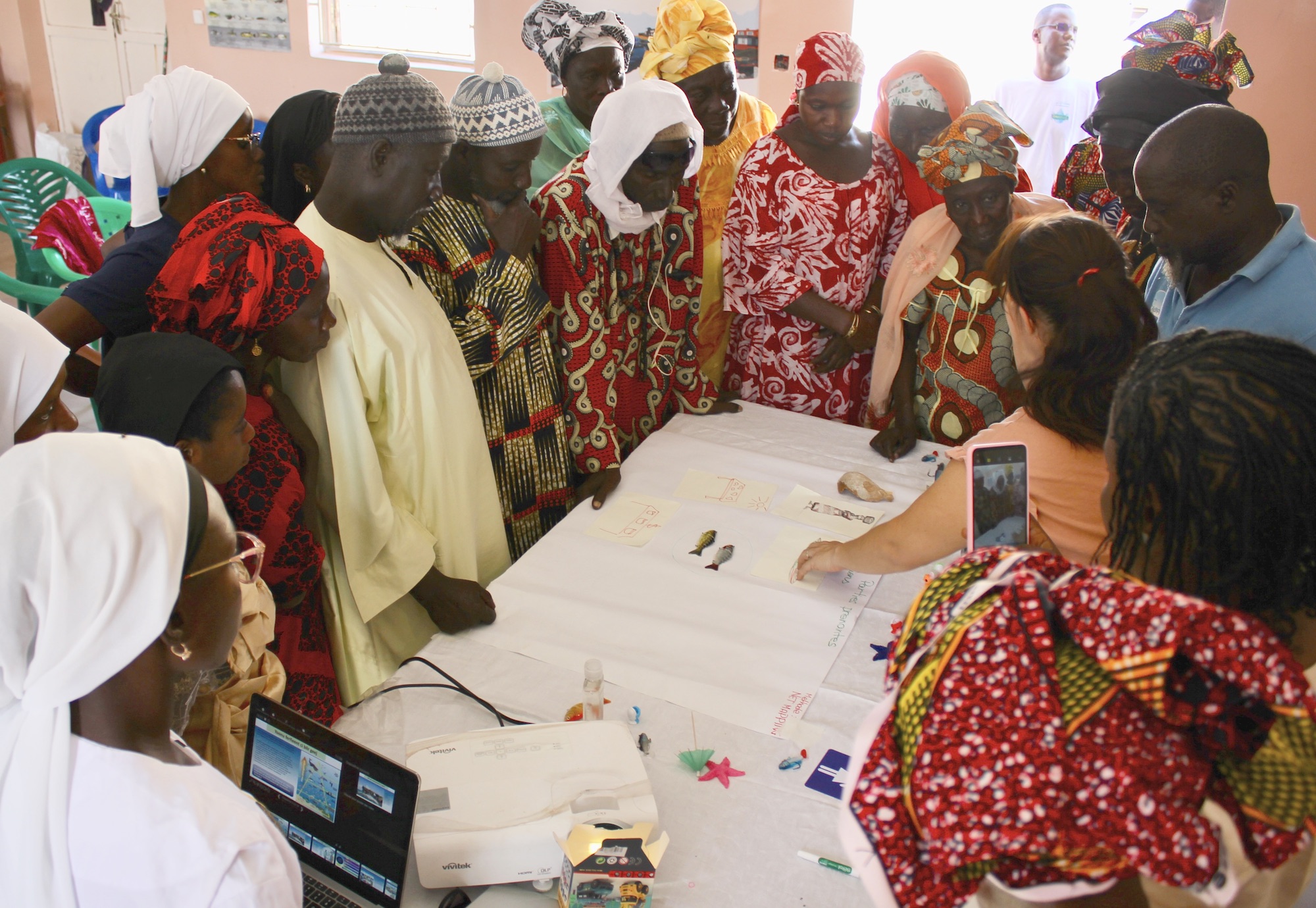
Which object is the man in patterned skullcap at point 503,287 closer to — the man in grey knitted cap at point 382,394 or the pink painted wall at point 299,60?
the man in grey knitted cap at point 382,394

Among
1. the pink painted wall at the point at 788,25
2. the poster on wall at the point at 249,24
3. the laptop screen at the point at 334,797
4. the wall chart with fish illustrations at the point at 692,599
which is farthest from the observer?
the poster on wall at the point at 249,24

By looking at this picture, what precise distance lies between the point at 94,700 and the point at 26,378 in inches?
31.0

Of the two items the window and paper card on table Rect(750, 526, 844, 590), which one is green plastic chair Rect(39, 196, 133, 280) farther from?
paper card on table Rect(750, 526, 844, 590)

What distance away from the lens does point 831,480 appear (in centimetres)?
231

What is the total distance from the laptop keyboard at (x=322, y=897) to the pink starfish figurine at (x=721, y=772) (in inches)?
20.3

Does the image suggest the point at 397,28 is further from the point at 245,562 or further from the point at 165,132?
the point at 245,562

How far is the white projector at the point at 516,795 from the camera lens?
3.67ft

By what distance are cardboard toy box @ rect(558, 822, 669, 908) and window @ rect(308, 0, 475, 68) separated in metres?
6.87

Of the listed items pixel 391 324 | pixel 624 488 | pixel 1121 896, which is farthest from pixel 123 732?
pixel 624 488

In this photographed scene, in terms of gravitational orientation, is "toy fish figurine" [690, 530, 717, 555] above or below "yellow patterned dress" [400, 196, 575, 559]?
below

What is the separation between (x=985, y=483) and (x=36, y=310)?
4.32 metres

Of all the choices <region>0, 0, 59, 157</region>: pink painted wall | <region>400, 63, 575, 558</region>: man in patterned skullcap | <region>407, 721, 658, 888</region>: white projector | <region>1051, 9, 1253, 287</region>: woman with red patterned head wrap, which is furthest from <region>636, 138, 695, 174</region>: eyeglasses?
<region>0, 0, 59, 157</region>: pink painted wall

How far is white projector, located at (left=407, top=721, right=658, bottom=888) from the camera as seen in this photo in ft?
3.67

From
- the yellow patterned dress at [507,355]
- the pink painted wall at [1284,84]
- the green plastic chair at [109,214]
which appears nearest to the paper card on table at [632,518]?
the yellow patterned dress at [507,355]
